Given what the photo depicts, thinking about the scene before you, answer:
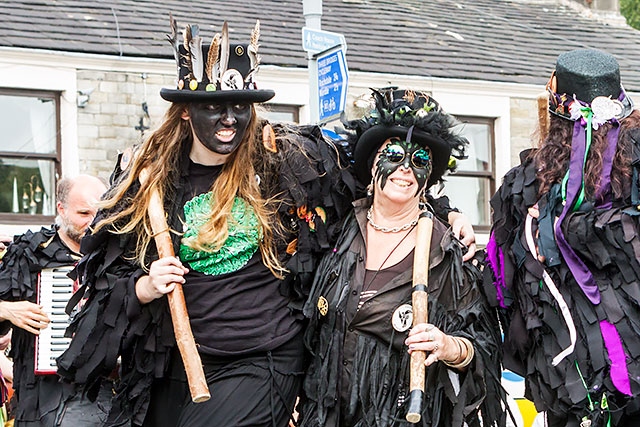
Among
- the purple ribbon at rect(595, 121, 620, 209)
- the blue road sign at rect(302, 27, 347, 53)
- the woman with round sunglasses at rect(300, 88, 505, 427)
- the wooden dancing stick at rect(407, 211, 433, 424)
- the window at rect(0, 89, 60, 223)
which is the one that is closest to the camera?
the wooden dancing stick at rect(407, 211, 433, 424)

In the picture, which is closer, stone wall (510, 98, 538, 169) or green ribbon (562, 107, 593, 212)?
green ribbon (562, 107, 593, 212)

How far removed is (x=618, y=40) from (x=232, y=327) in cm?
1444

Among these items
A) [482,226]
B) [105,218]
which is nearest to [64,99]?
[482,226]

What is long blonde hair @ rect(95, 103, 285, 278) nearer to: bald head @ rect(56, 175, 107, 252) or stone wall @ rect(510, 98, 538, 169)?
bald head @ rect(56, 175, 107, 252)

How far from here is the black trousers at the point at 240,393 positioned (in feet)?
15.5

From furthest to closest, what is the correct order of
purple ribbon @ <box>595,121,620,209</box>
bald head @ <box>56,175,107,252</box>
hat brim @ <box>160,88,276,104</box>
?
1. bald head @ <box>56,175,107,252</box>
2. hat brim @ <box>160,88,276,104</box>
3. purple ribbon @ <box>595,121,620,209</box>

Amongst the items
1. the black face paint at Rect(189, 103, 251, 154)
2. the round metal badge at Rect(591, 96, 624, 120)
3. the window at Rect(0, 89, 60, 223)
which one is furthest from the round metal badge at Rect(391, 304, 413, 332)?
the window at Rect(0, 89, 60, 223)

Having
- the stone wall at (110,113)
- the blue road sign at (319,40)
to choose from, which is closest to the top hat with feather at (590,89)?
the blue road sign at (319,40)

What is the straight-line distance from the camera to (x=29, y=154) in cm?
1284

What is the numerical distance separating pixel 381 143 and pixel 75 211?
2323mm

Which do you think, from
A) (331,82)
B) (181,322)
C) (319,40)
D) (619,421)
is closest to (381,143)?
(181,322)

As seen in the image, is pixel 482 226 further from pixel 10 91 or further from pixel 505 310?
pixel 505 310

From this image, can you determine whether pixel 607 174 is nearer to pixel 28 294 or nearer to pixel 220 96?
pixel 220 96

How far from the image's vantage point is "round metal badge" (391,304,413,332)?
467 centimetres
